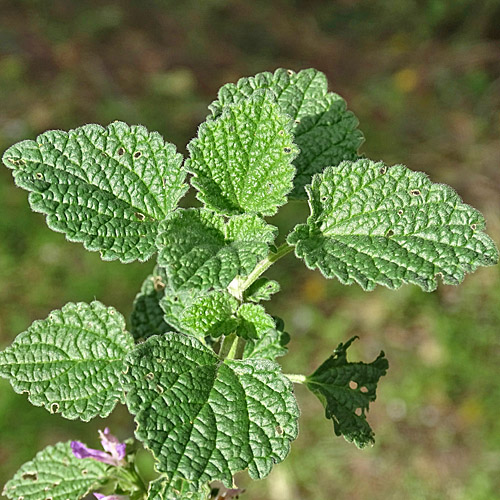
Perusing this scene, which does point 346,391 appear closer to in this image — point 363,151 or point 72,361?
point 72,361

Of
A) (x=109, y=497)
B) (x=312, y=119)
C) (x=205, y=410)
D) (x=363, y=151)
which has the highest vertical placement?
(x=363, y=151)

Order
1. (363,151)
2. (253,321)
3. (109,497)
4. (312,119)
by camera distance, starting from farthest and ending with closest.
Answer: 1. (363,151)
2. (312,119)
3. (109,497)
4. (253,321)

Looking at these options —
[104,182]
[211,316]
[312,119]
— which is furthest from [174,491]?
[312,119]

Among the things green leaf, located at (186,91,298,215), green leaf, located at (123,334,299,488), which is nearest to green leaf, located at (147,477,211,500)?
green leaf, located at (123,334,299,488)

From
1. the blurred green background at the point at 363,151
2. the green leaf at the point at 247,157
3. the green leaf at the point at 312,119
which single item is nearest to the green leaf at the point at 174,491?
the green leaf at the point at 247,157

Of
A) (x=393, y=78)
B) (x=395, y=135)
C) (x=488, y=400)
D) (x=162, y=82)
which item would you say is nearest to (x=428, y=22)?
(x=393, y=78)

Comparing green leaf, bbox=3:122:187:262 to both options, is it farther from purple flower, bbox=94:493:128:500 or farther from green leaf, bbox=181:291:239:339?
purple flower, bbox=94:493:128:500

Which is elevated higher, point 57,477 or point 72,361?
point 72,361
